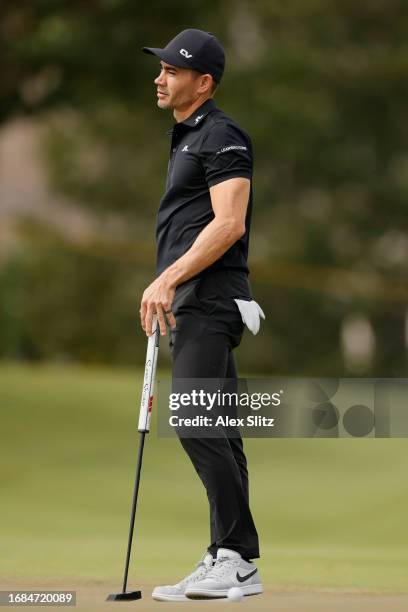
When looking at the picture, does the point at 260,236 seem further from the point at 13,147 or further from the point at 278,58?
the point at 13,147

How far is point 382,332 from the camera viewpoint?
41.0 m

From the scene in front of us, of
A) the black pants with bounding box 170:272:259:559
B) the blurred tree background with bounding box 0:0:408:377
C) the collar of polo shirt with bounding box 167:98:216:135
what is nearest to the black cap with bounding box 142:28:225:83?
the collar of polo shirt with bounding box 167:98:216:135

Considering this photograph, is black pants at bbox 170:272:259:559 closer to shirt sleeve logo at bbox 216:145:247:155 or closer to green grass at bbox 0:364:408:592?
shirt sleeve logo at bbox 216:145:247:155

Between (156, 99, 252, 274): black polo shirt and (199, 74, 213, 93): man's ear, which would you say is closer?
(156, 99, 252, 274): black polo shirt

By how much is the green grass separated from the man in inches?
45.3

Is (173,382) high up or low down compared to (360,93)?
down

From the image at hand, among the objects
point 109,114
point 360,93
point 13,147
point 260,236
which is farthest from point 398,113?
point 13,147

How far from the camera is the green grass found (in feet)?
27.5

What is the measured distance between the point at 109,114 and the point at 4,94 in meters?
27.7

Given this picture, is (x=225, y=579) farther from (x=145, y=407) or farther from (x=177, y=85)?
(x=177, y=85)

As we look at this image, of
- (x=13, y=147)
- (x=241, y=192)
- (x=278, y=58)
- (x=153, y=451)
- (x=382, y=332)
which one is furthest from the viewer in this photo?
(x=13, y=147)

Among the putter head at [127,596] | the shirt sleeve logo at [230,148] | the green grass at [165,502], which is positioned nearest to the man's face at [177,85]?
the shirt sleeve logo at [230,148]

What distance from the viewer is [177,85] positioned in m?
6.37

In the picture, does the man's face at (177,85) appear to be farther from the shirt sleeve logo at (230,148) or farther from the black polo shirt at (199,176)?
the shirt sleeve logo at (230,148)
